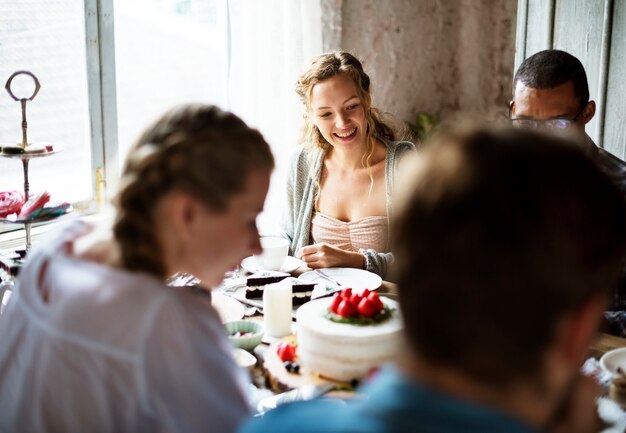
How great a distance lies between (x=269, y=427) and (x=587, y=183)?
424mm

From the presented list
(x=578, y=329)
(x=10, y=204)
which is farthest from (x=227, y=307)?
(x=578, y=329)

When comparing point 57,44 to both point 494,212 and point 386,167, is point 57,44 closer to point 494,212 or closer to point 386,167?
point 386,167

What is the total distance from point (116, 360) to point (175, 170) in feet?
0.92

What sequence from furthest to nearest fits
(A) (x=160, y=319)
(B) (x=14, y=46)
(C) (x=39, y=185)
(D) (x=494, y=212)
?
(C) (x=39, y=185) < (B) (x=14, y=46) < (A) (x=160, y=319) < (D) (x=494, y=212)

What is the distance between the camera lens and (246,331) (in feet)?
6.09

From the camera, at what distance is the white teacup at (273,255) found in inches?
91.2

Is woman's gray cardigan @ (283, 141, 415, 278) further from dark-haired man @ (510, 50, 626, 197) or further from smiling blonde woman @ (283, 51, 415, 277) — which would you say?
dark-haired man @ (510, 50, 626, 197)

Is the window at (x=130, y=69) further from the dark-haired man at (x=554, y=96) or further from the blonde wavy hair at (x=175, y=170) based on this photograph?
the blonde wavy hair at (x=175, y=170)

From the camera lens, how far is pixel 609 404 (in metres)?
1.47

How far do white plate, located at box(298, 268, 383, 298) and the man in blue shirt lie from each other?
4.67 feet

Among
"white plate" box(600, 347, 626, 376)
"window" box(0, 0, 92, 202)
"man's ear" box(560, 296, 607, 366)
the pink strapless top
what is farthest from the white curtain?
"man's ear" box(560, 296, 607, 366)

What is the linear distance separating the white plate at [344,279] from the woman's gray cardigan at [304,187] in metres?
0.43

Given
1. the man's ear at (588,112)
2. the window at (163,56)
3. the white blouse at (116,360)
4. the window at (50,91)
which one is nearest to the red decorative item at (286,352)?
the white blouse at (116,360)

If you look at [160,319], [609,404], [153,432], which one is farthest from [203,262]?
[609,404]
